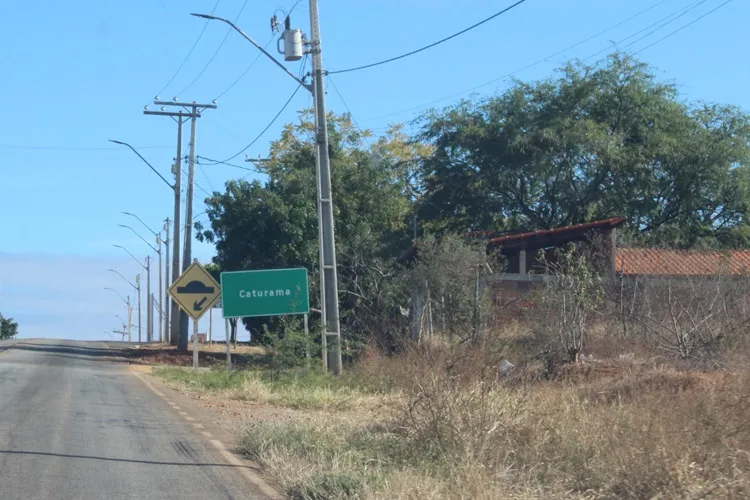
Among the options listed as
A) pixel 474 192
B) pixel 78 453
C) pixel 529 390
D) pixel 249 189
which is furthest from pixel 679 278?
pixel 249 189

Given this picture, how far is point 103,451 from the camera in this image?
10820 mm

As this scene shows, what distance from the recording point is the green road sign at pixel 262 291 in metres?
23.2

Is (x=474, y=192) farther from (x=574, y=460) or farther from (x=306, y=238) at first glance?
(x=574, y=460)

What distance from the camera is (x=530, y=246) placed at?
27.7 metres

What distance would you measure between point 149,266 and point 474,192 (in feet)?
152

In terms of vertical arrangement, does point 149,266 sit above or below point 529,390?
above

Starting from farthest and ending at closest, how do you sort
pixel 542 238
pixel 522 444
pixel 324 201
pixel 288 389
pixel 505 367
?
1. pixel 542 238
2. pixel 324 201
3. pixel 288 389
4. pixel 505 367
5. pixel 522 444

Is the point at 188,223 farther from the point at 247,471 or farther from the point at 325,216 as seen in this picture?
the point at 247,471

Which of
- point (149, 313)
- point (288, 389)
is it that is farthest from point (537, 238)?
point (149, 313)

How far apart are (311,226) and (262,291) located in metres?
11.1

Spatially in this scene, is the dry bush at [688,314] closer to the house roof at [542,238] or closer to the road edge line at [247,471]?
the road edge line at [247,471]

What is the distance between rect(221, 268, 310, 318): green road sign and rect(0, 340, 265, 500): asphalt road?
4988mm

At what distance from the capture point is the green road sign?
23.2 m

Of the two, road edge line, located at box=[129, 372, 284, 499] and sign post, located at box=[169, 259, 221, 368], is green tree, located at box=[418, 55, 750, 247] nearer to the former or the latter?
sign post, located at box=[169, 259, 221, 368]
